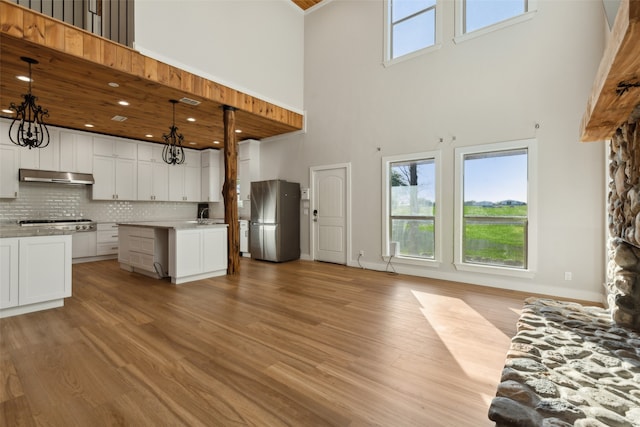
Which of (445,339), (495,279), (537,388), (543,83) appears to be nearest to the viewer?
(537,388)

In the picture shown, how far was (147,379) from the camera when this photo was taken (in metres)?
1.87

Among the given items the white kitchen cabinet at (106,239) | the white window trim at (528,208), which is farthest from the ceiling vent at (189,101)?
the white window trim at (528,208)

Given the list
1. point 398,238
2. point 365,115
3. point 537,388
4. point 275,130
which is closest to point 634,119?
point 537,388

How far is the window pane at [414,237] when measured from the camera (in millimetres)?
4789

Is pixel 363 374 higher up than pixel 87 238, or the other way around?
pixel 87 238

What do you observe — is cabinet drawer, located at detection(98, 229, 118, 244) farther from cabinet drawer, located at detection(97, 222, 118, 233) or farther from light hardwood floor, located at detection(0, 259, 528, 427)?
light hardwood floor, located at detection(0, 259, 528, 427)

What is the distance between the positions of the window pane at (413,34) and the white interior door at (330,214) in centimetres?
229

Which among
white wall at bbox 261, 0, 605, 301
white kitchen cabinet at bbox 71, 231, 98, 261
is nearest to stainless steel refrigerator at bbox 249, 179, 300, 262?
white wall at bbox 261, 0, 605, 301

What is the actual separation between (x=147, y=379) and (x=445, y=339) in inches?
87.5

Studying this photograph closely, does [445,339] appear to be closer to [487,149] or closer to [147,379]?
[147,379]

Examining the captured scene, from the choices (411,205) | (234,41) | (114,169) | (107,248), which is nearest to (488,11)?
(411,205)

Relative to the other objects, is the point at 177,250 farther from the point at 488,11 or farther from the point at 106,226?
the point at 488,11

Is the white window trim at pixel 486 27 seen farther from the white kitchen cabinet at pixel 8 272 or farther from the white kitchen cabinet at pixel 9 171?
the white kitchen cabinet at pixel 9 171

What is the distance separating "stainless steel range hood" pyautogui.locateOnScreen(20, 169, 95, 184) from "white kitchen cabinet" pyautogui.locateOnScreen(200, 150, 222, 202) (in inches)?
99.0
